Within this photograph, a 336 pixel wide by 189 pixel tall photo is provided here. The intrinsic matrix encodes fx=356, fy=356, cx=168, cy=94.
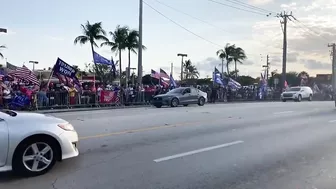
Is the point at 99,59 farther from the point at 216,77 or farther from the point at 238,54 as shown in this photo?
the point at 238,54

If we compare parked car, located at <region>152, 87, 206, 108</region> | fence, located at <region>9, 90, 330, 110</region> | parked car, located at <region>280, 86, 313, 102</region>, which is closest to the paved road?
fence, located at <region>9, 90, 330, 110</region>

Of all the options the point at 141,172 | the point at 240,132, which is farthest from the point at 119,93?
the point at 141,172

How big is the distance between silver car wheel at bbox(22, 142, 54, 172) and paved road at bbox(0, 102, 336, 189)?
8.5 inches

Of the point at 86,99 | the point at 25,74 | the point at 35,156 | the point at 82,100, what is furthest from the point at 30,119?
the point at 86,99

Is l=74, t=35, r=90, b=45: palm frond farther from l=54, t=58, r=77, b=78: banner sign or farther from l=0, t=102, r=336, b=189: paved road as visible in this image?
l=0, t=102, r=336, b=189: paved road

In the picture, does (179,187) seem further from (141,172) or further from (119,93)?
(119,93)

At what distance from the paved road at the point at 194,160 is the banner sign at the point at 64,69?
1034cm

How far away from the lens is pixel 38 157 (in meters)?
5.95

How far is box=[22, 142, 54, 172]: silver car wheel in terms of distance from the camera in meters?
5.86

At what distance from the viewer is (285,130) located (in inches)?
469

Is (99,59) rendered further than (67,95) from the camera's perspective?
Yes

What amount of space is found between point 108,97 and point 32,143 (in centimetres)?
1800

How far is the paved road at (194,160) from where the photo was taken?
5.72m

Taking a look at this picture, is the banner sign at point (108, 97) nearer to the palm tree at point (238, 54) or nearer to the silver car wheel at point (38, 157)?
the silver car wheel at point (38, 157)
